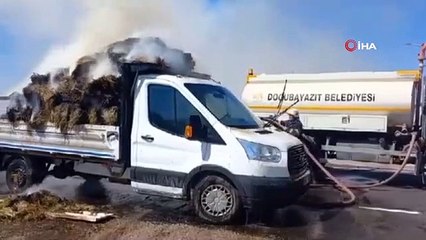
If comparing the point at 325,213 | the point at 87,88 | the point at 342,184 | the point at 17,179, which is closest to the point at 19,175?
the point at 17,179

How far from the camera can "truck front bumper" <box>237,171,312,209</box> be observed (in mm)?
6289

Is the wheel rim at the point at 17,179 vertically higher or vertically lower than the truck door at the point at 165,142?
lower

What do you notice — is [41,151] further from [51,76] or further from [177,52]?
[177,52]

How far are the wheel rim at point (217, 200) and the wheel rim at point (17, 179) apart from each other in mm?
3650

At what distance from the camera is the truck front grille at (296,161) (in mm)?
6504

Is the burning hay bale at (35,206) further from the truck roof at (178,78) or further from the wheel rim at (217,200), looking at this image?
the truck roof at (178,78)

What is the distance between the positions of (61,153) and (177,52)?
8.29ft

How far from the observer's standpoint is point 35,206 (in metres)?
6.98

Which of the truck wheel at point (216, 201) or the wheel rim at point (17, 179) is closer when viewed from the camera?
the truck wheel at point (216, 201)

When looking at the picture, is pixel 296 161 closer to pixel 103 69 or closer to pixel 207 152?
pixel 207 152

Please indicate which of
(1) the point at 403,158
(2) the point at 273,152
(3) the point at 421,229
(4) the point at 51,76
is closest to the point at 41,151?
(4) the point at 51,76

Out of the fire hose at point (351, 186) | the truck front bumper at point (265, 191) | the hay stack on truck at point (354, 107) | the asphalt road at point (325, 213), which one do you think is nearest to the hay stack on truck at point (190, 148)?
the truck front bumper at point (265, 191)

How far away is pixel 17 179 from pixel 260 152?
182 inches

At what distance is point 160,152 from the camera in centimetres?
684
